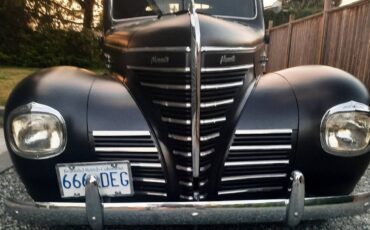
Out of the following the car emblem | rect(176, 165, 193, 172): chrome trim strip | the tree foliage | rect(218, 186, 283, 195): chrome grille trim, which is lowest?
the tree foliage

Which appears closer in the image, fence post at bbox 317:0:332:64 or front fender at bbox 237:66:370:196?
front fender at bbox 237:66:370:196

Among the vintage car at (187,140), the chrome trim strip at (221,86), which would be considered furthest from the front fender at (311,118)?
the chrome trim strip at (221,86)

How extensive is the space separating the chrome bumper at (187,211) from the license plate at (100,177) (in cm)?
9

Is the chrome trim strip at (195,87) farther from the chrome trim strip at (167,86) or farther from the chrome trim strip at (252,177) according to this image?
the chrome trim strip at (252,177)

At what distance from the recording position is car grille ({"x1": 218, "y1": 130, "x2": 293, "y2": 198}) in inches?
83.1

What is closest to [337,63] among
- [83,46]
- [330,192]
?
[330,192]

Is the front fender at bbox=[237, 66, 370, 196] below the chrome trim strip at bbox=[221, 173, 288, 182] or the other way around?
the other way around

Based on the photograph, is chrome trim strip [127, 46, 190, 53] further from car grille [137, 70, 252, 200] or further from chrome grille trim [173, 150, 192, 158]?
chrome grille trim [173, 150, 192, 158]

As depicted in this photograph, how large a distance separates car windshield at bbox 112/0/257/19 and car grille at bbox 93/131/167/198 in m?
1.31

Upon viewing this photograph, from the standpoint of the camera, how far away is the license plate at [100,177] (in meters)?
1.96

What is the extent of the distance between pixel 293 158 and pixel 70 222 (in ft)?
3.98

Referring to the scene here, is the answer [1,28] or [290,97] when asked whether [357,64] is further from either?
[1,28]

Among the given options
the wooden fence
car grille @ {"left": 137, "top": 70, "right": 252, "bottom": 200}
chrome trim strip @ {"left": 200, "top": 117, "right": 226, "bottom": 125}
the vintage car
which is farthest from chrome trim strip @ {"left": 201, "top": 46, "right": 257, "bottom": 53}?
the wooden fence

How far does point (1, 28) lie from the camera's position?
12156 mm
